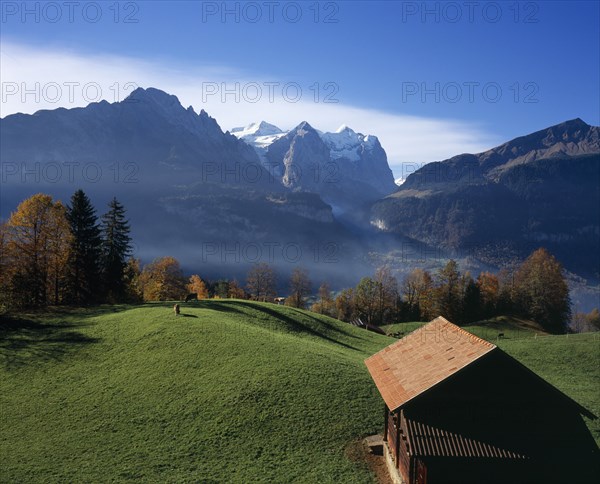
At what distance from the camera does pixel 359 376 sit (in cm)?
3891

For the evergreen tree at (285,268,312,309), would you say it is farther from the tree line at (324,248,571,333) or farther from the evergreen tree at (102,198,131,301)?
the evergreen tree at (102,198,131,301)

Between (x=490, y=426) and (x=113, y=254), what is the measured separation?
62156mm

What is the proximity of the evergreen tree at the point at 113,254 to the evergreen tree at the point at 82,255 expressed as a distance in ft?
7.73

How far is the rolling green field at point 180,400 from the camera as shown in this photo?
1024 inches

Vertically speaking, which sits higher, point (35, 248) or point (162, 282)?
point (35, 248)

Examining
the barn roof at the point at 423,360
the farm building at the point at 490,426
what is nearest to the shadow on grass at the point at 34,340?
the barn roof at the point at 423,360

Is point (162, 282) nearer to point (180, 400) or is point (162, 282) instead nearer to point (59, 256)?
point (59, 256)

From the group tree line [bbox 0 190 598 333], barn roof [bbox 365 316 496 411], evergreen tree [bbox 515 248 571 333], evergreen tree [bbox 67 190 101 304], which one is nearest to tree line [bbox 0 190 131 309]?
evergreen tree [bbox 67 190 101 304]

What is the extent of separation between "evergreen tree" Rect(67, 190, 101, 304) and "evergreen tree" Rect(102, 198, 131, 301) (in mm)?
2357

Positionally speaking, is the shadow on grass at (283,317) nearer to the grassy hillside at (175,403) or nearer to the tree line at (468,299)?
the grassy hillside at (175,403)

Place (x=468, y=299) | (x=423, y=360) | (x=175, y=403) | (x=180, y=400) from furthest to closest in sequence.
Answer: (x=468, y=299) → (x=180, y=400) → (x=175, y=403) → (x=423, y=360)

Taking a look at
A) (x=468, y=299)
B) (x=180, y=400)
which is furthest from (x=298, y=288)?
(x=180, y=400)

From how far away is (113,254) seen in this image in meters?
70.2

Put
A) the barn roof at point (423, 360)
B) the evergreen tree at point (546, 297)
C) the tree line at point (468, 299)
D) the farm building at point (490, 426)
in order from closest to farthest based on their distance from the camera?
the farm building at point (490, 426)
the barn roof at point (423, 360)
the evergreen tree at point (546, 297)
the tree line at point (468, 299)
